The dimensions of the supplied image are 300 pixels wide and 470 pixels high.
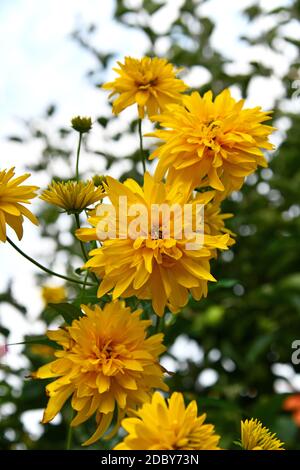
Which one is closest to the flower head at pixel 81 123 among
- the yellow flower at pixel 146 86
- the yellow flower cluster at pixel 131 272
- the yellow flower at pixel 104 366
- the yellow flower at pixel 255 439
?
the yellow flower at pixel 146 86

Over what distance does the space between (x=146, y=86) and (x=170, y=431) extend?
589 mm

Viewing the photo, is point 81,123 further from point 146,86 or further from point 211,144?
point 211,144

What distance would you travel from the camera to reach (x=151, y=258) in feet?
2.55

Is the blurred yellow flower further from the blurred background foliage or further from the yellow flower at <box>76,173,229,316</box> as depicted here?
the yellow flower at <box>76,173,229,316</box>

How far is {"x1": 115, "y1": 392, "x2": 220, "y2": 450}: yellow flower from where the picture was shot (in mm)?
608

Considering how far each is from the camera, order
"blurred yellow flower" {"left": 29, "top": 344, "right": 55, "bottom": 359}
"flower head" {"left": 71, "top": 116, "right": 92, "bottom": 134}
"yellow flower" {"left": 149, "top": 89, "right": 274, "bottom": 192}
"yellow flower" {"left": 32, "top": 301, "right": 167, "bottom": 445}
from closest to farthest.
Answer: "yellow flower" {"left": 32, "top": 301, "right": 167, "bottom": 445} → "yellow flower" {"left": 149, "top": 89, "right": 274, "bottom": 192} → "flower head" {"left": 71, "top": 116, "right": 92, "bottom": 134} → "blurred yellow flower" {"left": 29, "top": 344, "right": 55, "bottom": 359}

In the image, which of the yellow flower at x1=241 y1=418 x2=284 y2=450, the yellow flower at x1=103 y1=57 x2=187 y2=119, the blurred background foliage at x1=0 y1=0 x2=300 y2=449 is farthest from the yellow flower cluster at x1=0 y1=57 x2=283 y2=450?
the blurred background foliage at x1=0 y1=0 x2=300 y2=449

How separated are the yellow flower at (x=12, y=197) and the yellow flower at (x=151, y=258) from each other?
92 millimetres

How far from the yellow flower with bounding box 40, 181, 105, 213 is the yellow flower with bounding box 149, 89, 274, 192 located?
0.33ft

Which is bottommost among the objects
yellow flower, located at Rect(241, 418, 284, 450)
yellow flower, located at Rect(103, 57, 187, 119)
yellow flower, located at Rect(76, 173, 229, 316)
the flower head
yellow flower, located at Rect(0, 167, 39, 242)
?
yellow flower, located at Rect(241, 418, 284, 450)

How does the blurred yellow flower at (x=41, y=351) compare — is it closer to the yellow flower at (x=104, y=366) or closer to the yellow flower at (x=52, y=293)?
the yellow flower at (x=52, y=293)

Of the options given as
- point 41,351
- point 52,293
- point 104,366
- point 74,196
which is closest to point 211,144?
point 74,196

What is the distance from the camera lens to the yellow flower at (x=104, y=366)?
0.77 metres
